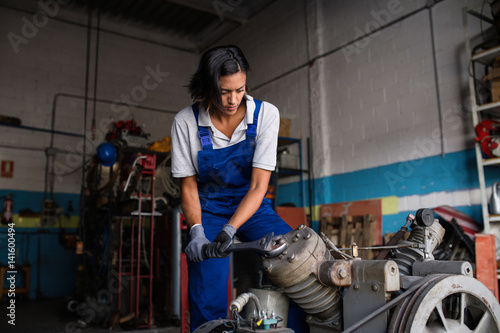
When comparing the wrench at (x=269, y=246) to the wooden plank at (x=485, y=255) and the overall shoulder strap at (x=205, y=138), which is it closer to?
the overall shoulder strap at (x=205, y=138)

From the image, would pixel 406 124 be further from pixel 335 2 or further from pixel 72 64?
pixel 72 64

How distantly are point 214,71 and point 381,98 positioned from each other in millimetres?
3427

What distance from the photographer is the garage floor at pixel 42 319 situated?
3586 millimetres

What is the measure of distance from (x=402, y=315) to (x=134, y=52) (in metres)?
6.93

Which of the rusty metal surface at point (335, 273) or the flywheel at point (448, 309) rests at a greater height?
the rusty metal surface at point (335, 273)

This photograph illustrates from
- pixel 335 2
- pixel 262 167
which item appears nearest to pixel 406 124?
pixel 335 2

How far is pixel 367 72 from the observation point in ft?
15.4

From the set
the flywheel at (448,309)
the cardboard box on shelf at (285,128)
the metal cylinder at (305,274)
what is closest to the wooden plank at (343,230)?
the cardboard box on shelf at (285,128)

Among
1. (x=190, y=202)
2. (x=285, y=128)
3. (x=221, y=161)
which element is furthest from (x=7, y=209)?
(x=221, y=161)

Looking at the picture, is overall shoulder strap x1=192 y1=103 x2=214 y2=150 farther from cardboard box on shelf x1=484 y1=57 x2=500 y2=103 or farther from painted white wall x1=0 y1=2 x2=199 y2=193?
painted white wall x1=0 y1=2 x2=199 y2=193

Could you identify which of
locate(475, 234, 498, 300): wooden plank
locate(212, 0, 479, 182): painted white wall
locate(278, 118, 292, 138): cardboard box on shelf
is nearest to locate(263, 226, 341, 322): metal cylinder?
locate(475, 234, 498, 300): wooden plank

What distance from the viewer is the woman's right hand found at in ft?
4.37

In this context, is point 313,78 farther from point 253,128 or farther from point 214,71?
point 214,71

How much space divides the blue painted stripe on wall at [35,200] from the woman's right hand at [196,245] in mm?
5377
